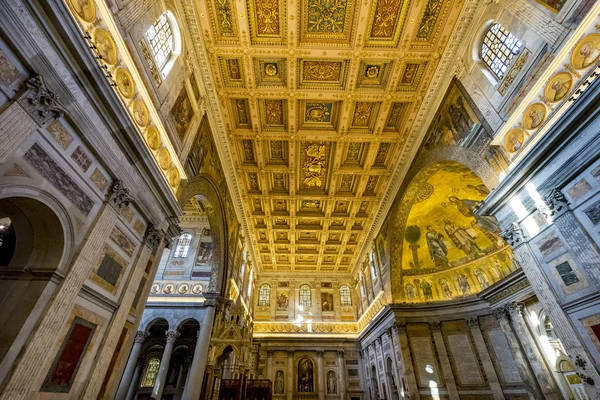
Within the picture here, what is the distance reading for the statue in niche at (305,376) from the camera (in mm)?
22109

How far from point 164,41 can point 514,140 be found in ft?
34.0

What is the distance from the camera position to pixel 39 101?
4141 mm

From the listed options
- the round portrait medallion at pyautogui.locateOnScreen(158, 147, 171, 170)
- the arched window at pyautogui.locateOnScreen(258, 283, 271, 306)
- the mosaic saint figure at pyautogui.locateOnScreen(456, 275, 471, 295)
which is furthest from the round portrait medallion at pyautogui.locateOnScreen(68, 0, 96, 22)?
the arched window at pyautogui.locateOnScreen(258, 283, 271, 306)

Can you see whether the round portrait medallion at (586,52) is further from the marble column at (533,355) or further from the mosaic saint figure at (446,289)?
the mosaic saint figure at (446,289)

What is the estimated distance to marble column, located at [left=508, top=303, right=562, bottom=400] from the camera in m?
11.2

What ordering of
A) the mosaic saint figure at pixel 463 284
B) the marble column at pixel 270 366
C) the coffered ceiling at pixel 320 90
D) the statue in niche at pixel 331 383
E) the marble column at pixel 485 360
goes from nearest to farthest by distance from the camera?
the coffered ceiling at pixel 320 90 < the marble column at pixel 485 360 < the mosaic saint figure at pixel 463 284 < the statue in niche at pixel 331 383 < the marble column at pixel 270 366

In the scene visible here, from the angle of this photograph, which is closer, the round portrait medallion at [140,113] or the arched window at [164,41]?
the round portrait medallion at [140,113]

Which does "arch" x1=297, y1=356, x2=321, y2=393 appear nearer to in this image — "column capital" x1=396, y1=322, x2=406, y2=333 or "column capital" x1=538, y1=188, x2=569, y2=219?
"column capital" x1=396, y1=322, x2=406, y2=333

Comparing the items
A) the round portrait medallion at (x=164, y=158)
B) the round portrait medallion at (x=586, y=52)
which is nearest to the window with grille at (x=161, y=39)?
the round portrait medallion at (x=164, y=158)

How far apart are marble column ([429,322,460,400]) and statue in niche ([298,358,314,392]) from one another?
39.2 ft

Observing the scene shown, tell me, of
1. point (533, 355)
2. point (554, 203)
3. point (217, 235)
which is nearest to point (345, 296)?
point (533, 355)

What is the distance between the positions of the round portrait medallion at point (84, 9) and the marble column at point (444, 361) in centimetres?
1897

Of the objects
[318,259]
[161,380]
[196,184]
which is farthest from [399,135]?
[161,380]

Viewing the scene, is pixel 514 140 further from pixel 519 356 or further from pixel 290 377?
pixel 290 377
